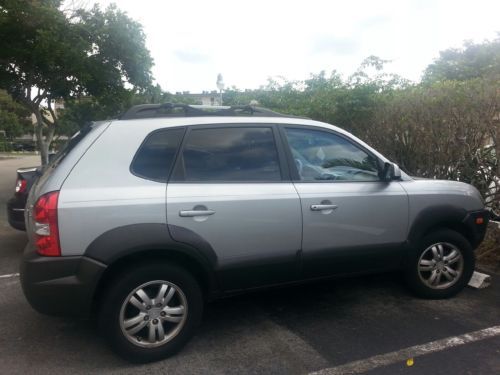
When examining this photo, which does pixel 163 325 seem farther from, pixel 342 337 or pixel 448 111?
pixel 448 111

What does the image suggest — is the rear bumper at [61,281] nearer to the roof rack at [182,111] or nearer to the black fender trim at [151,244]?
the black fender trim at [151,244]

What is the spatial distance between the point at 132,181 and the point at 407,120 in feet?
16.9

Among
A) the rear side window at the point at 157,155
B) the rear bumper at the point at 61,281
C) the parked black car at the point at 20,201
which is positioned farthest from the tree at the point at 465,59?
the rear bumper at the point at 61,281

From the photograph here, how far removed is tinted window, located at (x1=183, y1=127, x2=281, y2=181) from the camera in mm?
3379

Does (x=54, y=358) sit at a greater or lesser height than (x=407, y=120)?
lesser

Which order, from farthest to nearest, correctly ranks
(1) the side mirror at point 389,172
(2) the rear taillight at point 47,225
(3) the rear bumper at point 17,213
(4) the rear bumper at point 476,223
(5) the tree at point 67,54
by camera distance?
(5) the tree at point 67,54 → (3) the rear bumper at point 17,213 → (4) the rear bumper at point 476,223 → (1) the side mirror at point 389,172 → (2) the rear taillight at point 47,225

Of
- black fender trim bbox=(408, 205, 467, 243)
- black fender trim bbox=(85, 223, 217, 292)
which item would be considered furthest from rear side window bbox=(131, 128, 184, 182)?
black fender trim bbox=(408, 205, 467, 243)

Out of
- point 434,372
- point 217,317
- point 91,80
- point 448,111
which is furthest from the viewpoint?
point 91,80

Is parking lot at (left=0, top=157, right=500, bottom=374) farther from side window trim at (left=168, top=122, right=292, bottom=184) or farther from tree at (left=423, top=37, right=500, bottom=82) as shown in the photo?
tree at (left=423, top=37, right=500, bottom=82)

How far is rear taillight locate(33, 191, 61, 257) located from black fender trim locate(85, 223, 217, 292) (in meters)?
0.22

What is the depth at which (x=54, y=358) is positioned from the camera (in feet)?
10.8

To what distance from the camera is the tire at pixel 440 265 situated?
4.21 meters

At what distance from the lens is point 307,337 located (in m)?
3.61

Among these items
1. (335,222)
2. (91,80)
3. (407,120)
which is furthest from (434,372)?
(91,80)
